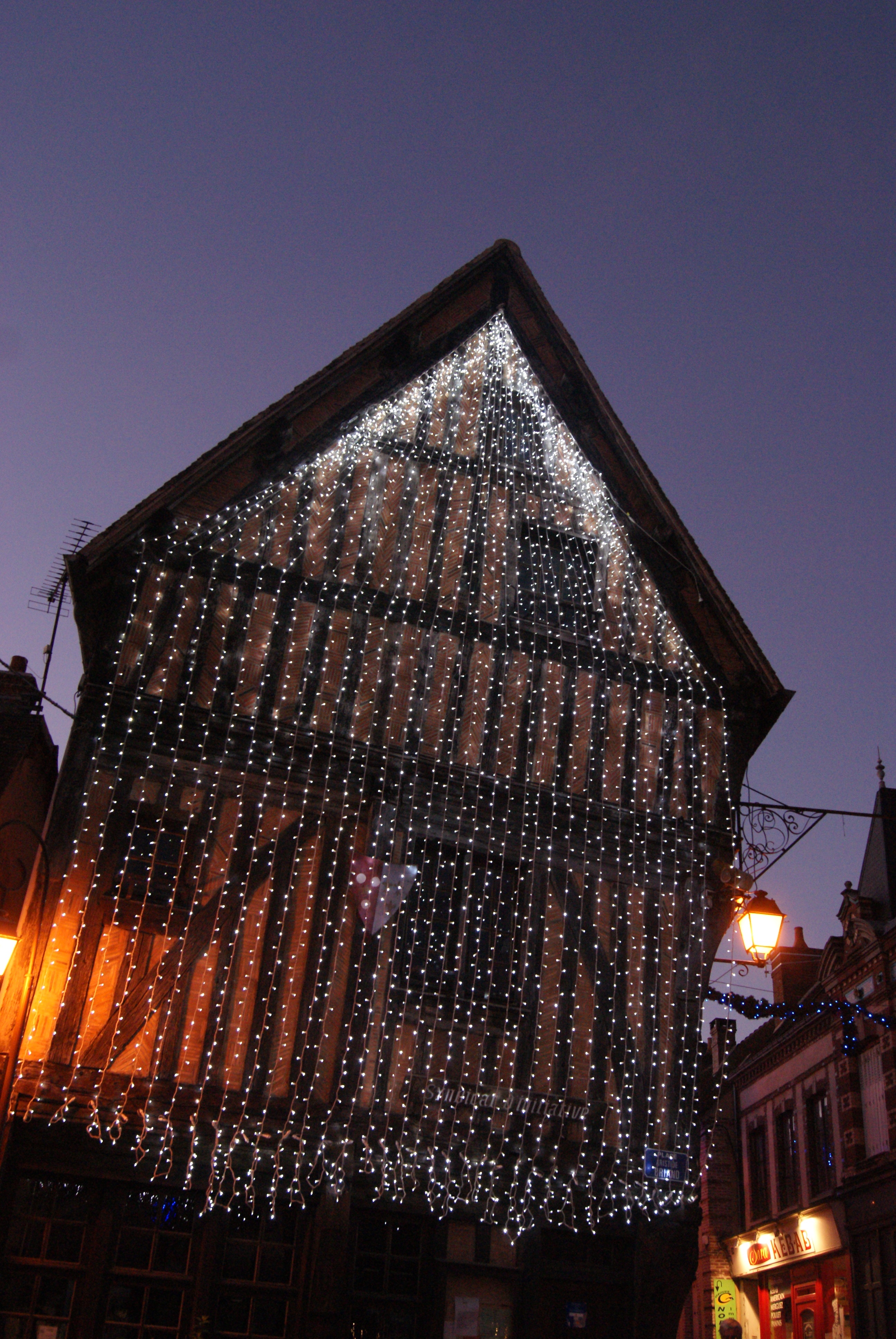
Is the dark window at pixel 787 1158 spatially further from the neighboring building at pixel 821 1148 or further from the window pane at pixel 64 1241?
the window pane at pixel 64 1241

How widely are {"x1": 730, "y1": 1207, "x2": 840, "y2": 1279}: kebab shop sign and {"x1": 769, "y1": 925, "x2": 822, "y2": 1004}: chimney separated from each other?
163 inches

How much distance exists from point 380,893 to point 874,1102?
10.9 m

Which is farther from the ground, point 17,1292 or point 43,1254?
point 43,1254

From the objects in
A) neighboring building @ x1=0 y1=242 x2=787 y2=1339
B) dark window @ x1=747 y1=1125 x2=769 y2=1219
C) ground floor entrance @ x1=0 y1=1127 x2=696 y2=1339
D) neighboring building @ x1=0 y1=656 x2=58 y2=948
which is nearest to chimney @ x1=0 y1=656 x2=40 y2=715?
neighboring building @ x1=0 y1=656 x2=58 y2=948

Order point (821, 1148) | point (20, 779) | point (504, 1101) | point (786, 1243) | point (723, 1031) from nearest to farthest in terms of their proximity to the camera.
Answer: point (504, 1101) < point (20, 779) < point (723, 1031) < point (821, 1148) < point (786, 1243)

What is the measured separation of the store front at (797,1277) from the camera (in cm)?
1688

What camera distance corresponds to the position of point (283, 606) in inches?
395

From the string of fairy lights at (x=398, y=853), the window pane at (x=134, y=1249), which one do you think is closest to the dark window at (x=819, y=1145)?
the string of fairy lights at (x=398, y=853)

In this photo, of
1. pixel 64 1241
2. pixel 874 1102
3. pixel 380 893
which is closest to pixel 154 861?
pixel 380 893

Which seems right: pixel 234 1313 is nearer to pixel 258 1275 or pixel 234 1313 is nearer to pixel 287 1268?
pixel 258 1275

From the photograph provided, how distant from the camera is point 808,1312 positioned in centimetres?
1797

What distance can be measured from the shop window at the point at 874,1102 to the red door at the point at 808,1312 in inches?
109

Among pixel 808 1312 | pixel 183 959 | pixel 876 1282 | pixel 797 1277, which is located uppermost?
pixel 183 959

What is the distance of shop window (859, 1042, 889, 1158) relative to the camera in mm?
16188
